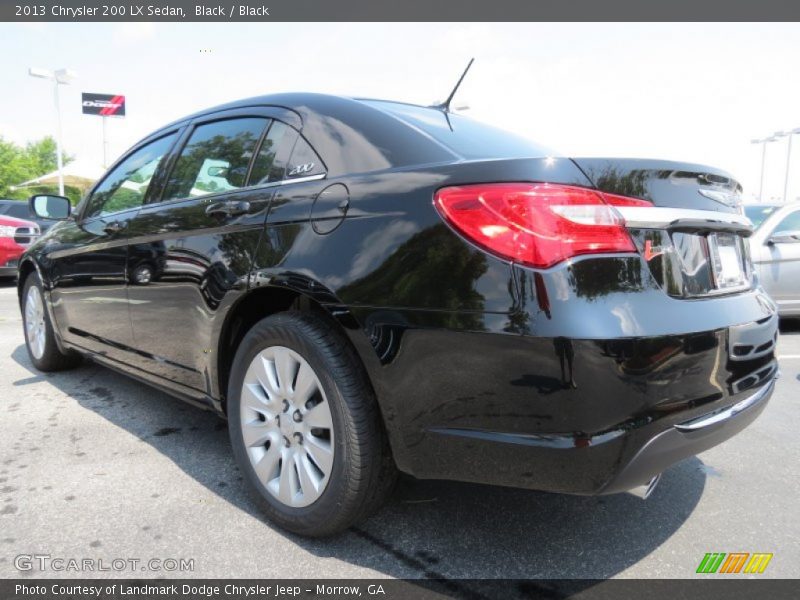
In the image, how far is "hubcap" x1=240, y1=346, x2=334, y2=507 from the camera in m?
2.00

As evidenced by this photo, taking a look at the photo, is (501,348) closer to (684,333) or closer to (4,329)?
(684,333)

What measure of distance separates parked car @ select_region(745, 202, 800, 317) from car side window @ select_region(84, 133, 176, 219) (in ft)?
19.1

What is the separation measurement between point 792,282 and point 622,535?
213 inches

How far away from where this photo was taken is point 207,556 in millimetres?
1975

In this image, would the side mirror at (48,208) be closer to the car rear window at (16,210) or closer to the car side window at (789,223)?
the car side window at (789,223)

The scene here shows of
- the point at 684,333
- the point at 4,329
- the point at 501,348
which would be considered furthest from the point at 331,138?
the point at 4,329

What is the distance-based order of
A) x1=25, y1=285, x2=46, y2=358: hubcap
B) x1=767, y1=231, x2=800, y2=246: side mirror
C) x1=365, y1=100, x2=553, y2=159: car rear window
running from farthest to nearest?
x1=767, y1=231, x2=800, y2=246: side mirror < x1=25, y1=285, x2=46, y2=358: hubcap < x1=365, y1=100, x2=553, y2=159: car rear window

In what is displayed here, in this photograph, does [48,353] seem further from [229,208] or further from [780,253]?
[780,253]

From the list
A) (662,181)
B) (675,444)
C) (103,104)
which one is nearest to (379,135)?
(662,181)

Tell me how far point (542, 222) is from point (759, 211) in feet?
20.8

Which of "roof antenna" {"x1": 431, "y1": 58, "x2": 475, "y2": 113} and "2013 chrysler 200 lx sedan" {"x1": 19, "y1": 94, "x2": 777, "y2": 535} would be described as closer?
"2013 chrysler 200 lx sedan" {"x1": 19, "y1": 94, "x2": 777, "y2": 535}

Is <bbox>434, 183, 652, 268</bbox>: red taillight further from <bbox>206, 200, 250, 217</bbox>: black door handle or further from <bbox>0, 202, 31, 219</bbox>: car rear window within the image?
<bbox>0, 202, 31, 219</bbox>: car rear window

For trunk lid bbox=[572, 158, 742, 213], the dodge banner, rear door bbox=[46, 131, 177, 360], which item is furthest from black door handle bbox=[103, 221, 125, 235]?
the dodge banner

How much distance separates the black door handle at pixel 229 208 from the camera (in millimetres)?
2301
